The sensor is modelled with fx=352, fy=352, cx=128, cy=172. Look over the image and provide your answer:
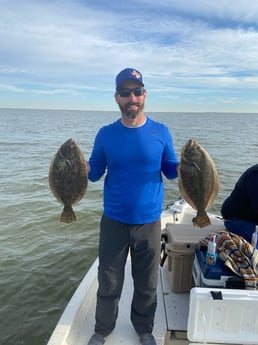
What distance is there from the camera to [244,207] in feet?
13.3

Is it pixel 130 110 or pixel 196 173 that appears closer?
pixel 196 173

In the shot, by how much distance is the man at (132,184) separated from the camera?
3.05m

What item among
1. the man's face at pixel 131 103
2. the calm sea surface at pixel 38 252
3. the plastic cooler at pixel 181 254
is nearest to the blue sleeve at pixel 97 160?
the man's face at pixel 131 103

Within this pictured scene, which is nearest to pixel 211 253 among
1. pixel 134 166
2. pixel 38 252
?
pixel 134 166

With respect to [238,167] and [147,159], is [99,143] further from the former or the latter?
[238,167]

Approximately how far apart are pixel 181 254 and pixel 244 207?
913mm

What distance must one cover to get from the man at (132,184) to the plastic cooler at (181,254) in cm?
71

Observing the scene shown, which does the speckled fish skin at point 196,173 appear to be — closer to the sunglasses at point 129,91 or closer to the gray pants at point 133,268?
the gray pants at point 133,268

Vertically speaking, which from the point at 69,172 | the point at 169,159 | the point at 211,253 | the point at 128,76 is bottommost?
the point at 211,253

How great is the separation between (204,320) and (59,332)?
142 cm

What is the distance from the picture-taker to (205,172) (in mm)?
2895

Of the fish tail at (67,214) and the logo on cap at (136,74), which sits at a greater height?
the logo on cap at (136,74)

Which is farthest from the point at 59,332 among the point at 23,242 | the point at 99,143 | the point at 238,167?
the point at 238,167

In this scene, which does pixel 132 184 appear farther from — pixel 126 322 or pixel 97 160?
pixel 126 322
